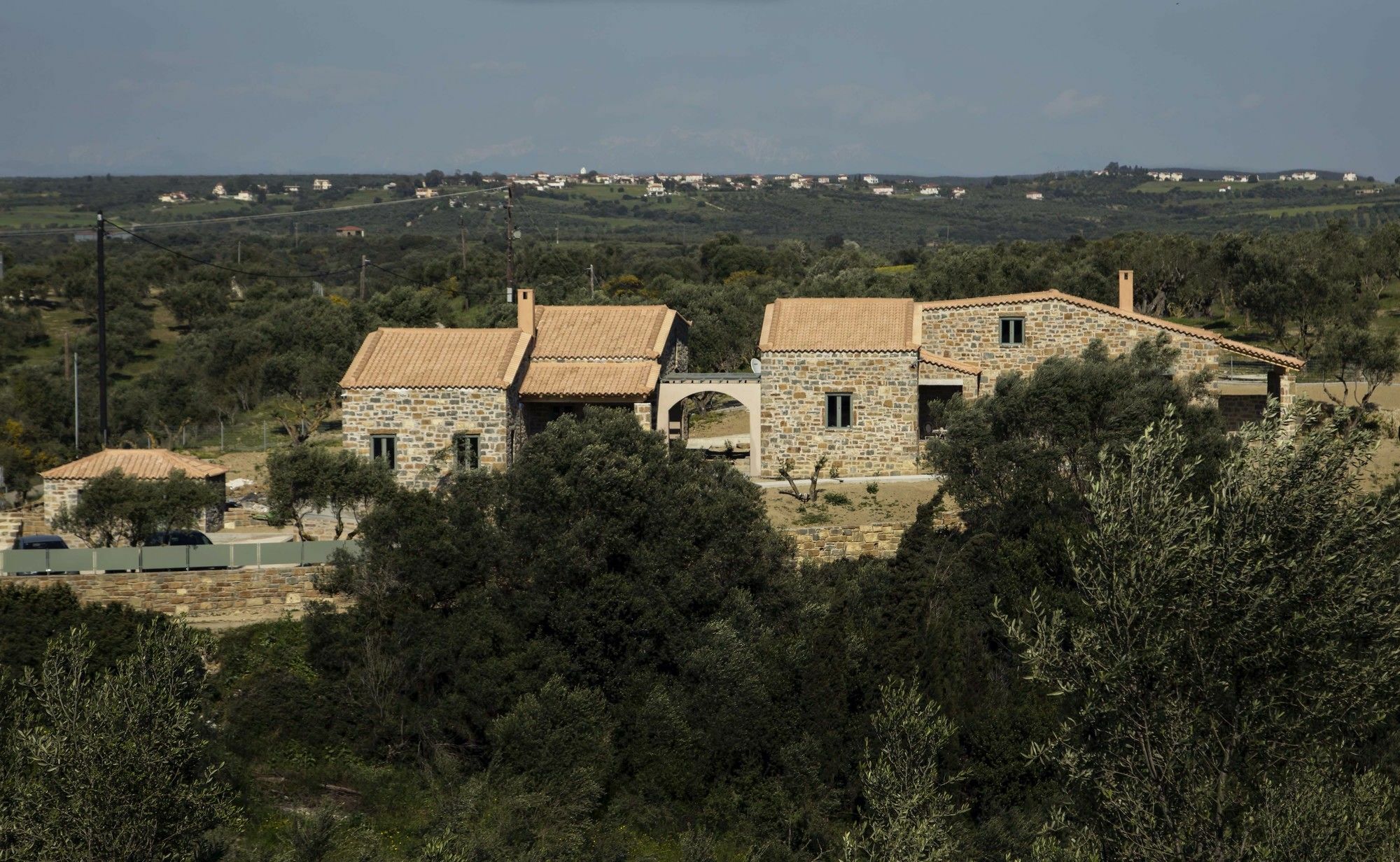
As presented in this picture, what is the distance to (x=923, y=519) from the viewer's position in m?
31.2

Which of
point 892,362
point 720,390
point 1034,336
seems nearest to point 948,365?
point 892,362

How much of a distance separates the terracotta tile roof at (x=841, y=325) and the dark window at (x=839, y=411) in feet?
3.82

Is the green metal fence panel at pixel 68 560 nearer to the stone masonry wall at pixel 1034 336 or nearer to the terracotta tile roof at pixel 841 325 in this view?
the terracotta tile roof at pixel 841 325

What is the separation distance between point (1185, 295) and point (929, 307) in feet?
81.5

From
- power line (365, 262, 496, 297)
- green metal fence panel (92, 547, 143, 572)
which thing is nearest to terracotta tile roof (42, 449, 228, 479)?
green metal fence panel (92, 547, 143, 572)

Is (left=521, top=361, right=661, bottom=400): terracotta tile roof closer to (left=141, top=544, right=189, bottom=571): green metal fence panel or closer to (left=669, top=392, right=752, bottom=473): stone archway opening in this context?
(left=669, top=392, right=752, bottom=473): stone archway opening

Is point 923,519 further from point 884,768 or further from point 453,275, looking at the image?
point 453,275

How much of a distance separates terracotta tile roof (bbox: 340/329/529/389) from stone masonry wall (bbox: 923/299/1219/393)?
10790mm

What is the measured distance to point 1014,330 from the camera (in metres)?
38.6

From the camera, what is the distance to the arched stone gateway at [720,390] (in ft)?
118

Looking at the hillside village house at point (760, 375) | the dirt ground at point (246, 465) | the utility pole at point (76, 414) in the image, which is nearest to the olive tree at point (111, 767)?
the hillside village house at point (760, 375)

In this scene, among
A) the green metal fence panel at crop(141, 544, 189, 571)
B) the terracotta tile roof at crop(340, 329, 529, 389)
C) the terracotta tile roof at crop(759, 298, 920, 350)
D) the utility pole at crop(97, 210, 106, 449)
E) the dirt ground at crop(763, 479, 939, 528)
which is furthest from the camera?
the terracotta tile roof at crop(759, 298, 920, 350)

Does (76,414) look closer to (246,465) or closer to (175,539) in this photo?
(246,465)

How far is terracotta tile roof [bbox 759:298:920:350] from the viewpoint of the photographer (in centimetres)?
3578
